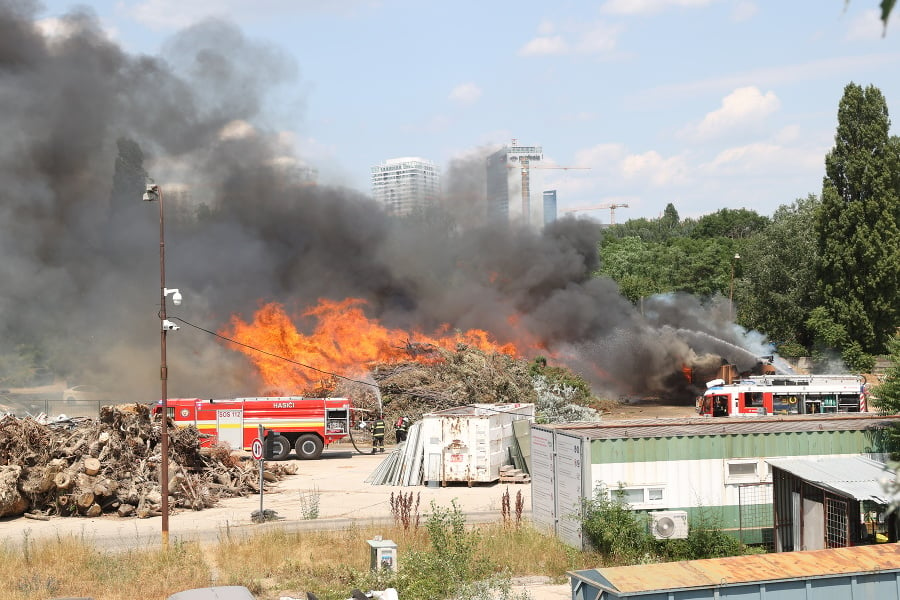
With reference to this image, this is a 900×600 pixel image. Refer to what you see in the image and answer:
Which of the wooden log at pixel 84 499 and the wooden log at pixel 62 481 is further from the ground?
the wooden log at pixel 62 481

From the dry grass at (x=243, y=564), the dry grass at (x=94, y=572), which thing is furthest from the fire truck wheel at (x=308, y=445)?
the dry grass at (x=94, y=572)

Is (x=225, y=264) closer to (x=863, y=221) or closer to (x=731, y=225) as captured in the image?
(x=863, y=221)

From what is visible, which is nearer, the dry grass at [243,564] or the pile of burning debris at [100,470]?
the dry grass at [243,564]

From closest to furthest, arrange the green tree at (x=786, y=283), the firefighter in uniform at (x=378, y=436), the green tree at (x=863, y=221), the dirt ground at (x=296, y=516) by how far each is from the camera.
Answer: the dirt ground at (x=296, y=516) → the firefighter in uniform at (x=378, y=436) → the green tree at (x=863, y=221) → the green tree at (x=786, y=283)

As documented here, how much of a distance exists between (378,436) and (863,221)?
31.5 m

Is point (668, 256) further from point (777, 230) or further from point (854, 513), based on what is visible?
point (854, 513)

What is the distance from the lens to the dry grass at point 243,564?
16.2 meters

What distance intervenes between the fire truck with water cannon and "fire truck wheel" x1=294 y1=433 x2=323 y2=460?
16225 mm

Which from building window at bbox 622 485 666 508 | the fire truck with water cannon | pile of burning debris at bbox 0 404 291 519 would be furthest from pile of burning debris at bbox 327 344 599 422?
building window at bbox 622 485 666 508

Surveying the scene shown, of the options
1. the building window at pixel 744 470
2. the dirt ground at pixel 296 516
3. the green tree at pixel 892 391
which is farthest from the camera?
the dirt ground at pixel 296 516

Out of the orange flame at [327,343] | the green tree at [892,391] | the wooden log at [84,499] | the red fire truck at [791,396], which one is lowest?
the wooden log at [84,499]

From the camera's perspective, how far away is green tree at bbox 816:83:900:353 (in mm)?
50281

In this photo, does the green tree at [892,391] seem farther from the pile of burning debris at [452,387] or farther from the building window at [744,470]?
the pile of burning debris at [452,387]

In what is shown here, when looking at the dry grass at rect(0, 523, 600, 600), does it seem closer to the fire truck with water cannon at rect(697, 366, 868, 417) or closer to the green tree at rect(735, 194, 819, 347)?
the fire truck with water cannon at rect(697, 366, 868, 417)
